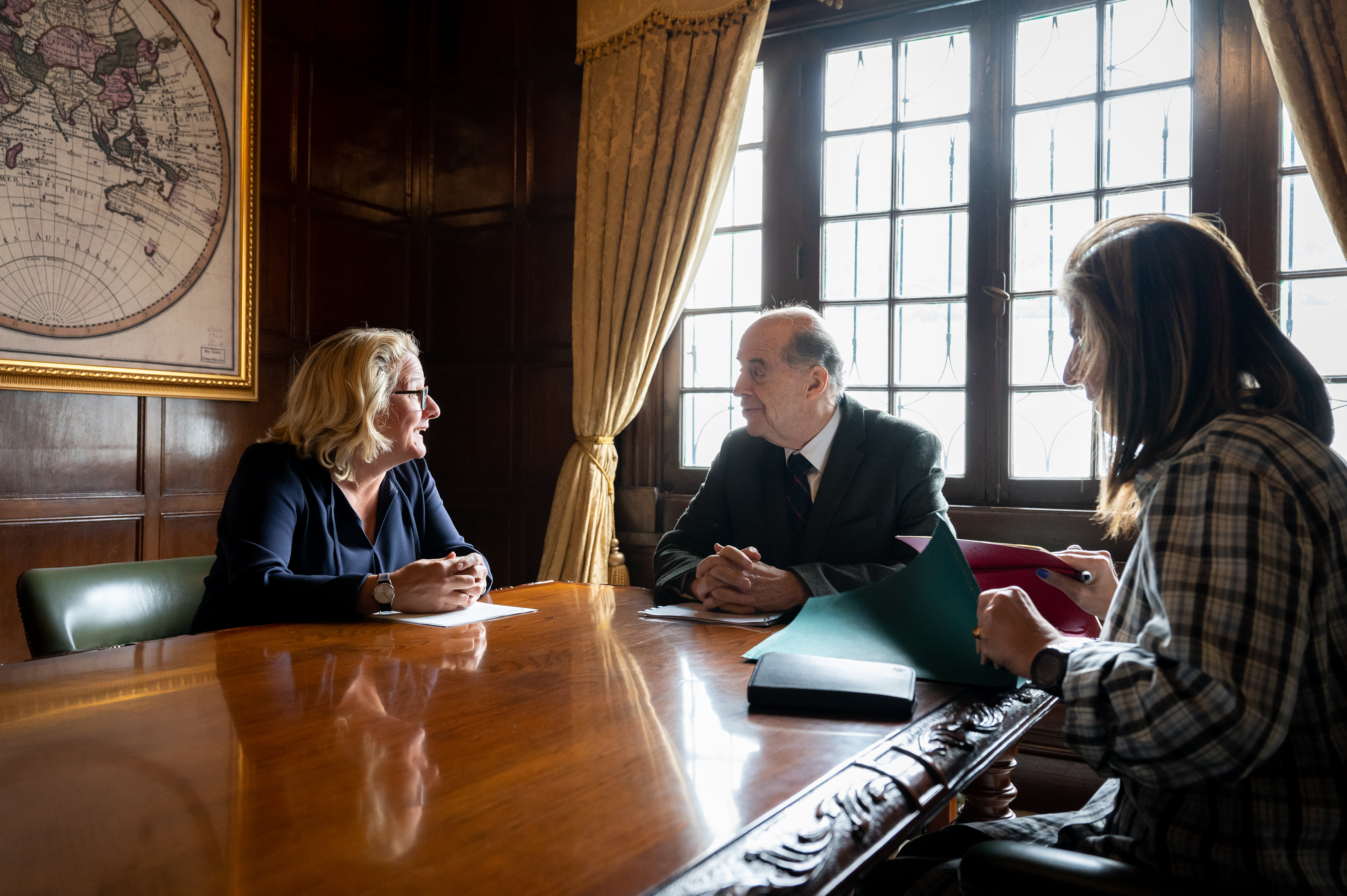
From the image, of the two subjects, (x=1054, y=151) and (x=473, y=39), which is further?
(x=473, y=39)

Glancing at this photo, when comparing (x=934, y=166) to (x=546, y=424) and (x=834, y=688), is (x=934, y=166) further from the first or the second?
(x=834, y=688)

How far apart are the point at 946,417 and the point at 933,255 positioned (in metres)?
0.62

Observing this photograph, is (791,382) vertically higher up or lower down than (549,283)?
lower down

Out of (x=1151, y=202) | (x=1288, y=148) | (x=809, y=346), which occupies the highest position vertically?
(x=1288, y=148)

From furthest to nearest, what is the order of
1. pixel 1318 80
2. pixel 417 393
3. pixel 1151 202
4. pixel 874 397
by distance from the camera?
pixel 874 397
pixel 1151 202
pixel 1318 80
pixel 417 393

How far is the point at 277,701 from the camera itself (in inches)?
47.8

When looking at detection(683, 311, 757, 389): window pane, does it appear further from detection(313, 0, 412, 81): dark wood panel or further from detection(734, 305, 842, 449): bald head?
detection(313, 0, 412, 81): dark wood panel

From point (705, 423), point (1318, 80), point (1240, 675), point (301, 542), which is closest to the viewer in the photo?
point (1240, 675)

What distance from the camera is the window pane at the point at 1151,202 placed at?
314 cm

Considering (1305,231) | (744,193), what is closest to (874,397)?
(744,193)

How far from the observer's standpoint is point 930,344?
3.58 meters

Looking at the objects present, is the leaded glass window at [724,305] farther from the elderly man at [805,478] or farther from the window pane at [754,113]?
the elderly man at [805,478]

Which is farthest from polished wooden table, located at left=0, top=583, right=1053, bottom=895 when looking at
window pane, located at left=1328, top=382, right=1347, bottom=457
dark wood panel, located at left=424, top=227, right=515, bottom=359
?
dark wood panel, located at left=424, top=227, right=515, bottom=359

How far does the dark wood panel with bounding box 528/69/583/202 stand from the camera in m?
4.27
